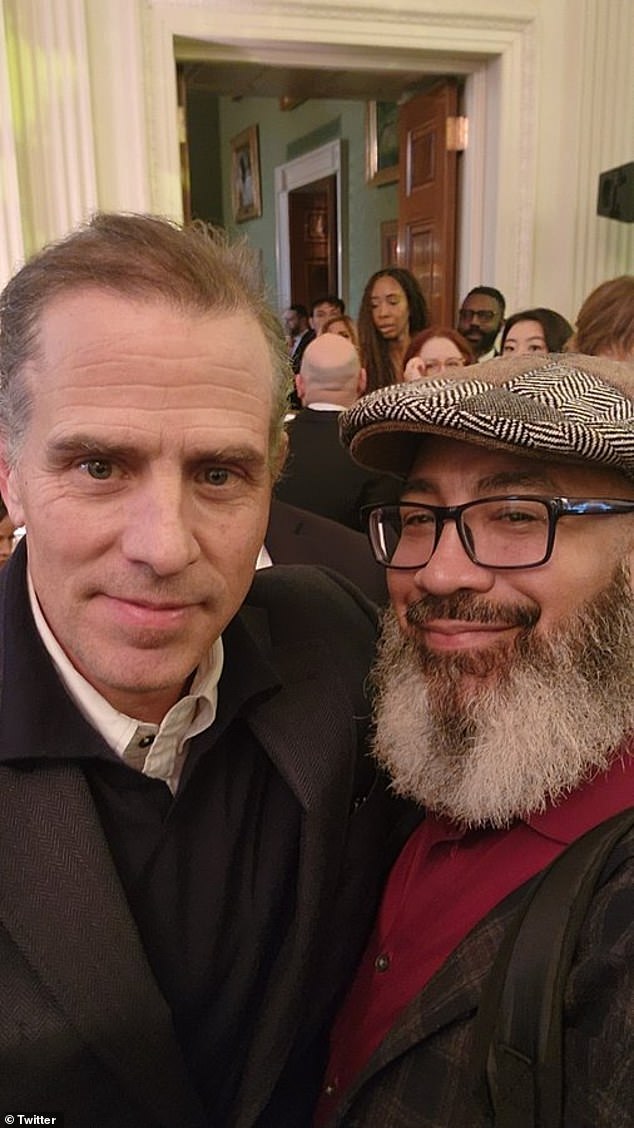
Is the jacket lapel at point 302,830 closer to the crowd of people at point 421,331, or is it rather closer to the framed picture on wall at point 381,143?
the crowd of people at point 421,331

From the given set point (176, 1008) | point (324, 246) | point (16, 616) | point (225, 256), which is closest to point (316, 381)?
point (225, 256)

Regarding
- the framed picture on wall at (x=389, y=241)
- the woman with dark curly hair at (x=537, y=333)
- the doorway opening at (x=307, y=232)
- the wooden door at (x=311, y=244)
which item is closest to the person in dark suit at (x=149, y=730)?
the woman with dark curly hair at (x=537, y=333)

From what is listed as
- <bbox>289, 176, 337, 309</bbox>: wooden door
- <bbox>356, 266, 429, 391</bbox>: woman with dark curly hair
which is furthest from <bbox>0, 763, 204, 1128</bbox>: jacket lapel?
<bbox>289, 176, 337, 309</bbox>: wooden door

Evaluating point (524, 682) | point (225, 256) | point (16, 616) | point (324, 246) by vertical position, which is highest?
point (324, 246)

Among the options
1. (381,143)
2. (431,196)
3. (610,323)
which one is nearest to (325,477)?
→ (610,323)

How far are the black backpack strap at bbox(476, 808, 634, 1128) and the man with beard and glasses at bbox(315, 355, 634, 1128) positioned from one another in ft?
0.27

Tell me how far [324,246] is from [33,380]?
8.86 metres

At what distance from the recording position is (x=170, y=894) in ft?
→ 3.33

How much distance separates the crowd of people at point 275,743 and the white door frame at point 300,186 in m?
6.38

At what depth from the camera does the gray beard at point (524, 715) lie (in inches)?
40.7

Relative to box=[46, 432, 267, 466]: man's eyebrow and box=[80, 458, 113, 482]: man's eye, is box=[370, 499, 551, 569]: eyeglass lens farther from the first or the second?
box=[80, 458, 113, 482]: man's eye

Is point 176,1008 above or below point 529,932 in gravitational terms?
below

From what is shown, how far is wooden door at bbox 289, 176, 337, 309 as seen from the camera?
8922mm

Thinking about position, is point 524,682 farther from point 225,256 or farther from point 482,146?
point 482,146
